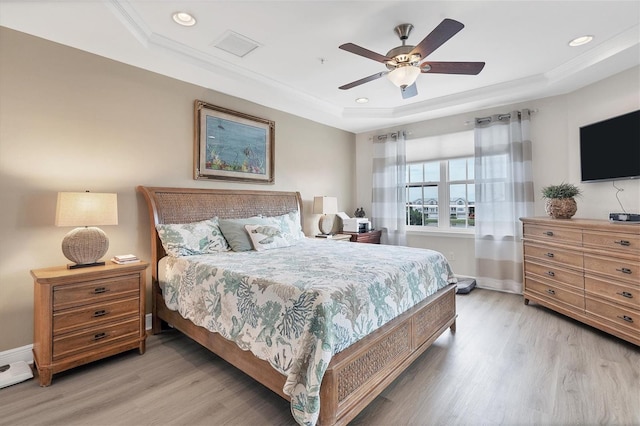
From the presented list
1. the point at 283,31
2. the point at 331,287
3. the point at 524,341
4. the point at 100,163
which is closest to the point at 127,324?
the point at 100,163

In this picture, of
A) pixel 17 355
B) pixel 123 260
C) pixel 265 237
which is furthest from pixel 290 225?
pixel 17 355

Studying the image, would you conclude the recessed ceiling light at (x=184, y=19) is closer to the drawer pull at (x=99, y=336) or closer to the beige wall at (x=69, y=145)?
the beige wall at (x=69, y=145)

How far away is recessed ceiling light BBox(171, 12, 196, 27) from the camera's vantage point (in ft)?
7.61

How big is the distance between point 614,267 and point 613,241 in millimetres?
230

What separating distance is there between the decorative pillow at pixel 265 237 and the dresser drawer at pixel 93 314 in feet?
3.66

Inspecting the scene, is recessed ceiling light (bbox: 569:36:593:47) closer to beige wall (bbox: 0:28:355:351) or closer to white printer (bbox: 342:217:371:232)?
white printer (bbox: 342:217:371:232)

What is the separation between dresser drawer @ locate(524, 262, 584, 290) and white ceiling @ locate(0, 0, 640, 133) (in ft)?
6.87

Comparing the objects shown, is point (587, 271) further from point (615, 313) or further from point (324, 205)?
point (324, 205)

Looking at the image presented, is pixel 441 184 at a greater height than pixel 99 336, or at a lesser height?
greater

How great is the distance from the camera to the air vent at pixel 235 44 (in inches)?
104

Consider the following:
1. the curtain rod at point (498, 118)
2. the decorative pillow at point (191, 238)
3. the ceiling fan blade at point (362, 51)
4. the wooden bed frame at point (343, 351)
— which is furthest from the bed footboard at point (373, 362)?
the curtain rod at point (498, 118)

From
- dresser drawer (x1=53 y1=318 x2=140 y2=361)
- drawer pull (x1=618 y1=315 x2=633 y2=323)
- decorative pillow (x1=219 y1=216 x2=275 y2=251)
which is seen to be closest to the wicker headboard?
decorative pillow (x1=219 y1=216 x2=275 y2=251)

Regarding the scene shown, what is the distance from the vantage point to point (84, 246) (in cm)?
231

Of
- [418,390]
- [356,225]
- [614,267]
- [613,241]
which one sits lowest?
[418,390]
